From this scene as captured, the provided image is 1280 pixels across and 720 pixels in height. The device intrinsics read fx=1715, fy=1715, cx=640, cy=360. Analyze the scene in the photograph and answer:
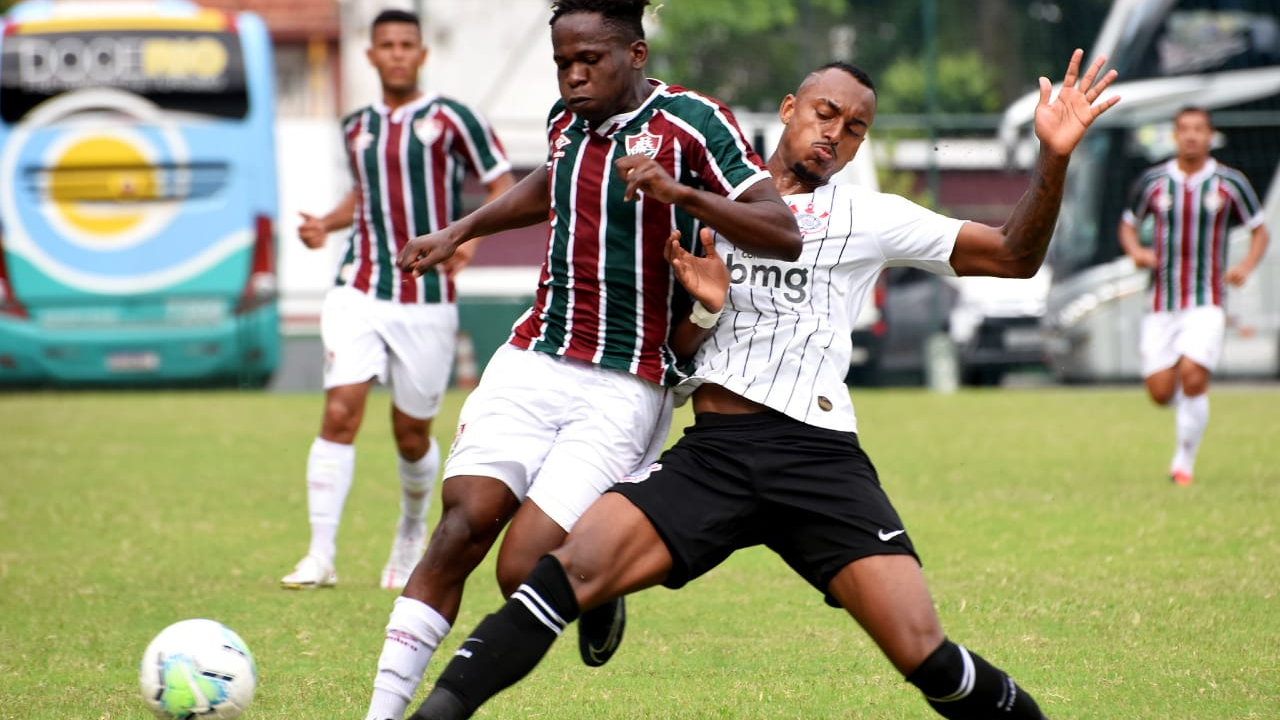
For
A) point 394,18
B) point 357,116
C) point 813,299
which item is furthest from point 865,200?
point 357,116

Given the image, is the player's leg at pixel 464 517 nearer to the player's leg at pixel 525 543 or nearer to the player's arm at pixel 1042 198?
the player's leg at pixel 525 543

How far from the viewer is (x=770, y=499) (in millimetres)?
4578

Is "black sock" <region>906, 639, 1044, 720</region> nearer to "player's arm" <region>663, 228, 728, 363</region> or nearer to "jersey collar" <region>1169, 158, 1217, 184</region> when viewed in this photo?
"player's arm" <region>663, 228, 728, 363</region>

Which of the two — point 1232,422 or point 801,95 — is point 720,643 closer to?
point 801,95

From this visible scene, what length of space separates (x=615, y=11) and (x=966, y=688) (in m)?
2.03

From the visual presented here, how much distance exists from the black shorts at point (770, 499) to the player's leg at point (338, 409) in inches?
132

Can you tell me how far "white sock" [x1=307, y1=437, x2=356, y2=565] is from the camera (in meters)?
7.79

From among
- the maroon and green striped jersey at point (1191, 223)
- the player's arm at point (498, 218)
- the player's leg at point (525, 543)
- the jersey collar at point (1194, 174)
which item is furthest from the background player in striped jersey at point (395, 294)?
the jersey collar at point (1194, 174)

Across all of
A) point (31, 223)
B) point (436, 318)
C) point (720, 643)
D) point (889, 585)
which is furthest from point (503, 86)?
point (889, 585)

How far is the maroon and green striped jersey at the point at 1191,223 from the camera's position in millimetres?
11961

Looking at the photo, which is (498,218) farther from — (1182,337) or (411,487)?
(1182,337)

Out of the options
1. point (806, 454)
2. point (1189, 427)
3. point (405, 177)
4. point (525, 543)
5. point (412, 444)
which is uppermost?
point (405, 177)

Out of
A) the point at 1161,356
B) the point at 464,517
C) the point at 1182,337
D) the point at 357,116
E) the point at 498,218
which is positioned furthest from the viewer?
the point at 1161,356

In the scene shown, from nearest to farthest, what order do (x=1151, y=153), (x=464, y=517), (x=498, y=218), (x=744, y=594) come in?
1. (x=464, y=517)
2. (x=498, y=218)
3. (x=744, y=594)
4. (x=1151, y=153)
